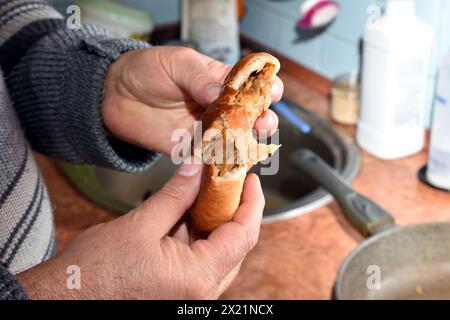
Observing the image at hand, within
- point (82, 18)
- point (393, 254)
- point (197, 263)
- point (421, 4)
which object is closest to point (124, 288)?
point (197, 263)

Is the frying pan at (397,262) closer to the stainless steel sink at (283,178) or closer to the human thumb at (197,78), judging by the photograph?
the stainless steel sink at (283,178)

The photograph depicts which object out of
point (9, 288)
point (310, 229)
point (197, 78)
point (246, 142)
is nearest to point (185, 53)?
point (197, 78)

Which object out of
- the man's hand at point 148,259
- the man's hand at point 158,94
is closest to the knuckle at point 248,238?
the man's hand at point 148,259

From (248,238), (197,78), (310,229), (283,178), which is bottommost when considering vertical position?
(283,178)

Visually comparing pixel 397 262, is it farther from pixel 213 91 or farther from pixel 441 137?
pixel 213 91

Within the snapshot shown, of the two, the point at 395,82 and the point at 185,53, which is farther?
the point at 395,82

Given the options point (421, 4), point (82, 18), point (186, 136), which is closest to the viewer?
point (186, 136)
